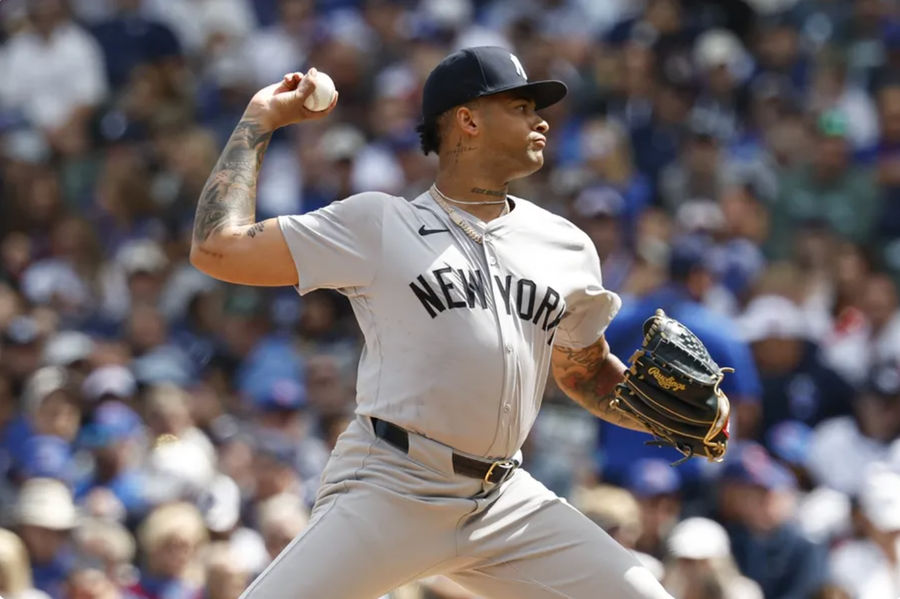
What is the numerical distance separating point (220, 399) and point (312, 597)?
5113 millimetres

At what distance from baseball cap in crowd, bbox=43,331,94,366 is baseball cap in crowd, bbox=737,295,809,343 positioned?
12.9 feet

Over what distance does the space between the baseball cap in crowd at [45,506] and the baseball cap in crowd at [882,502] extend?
12.6ft

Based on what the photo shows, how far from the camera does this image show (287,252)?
436 cm

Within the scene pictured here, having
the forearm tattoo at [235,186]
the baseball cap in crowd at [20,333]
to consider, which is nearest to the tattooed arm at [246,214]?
the forearm tattoo at [235,186]

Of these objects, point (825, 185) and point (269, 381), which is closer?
point (269, 381)

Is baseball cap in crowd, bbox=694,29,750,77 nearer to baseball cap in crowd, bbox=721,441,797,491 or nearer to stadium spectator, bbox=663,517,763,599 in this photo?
baseball cap in crowd, bbox=721,441,797,491

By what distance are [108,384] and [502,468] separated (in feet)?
15.4

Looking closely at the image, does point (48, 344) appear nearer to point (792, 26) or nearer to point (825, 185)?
point (825, 185)

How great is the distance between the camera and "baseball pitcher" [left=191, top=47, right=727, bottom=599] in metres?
4.34

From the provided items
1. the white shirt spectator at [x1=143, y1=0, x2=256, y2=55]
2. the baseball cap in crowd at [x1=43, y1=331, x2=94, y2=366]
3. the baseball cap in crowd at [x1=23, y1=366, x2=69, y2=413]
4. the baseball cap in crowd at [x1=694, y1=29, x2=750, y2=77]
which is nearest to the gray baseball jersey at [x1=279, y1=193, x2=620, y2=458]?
the baseball cap in crowd at [x1=23, y1=366, x2=69, y2=413]

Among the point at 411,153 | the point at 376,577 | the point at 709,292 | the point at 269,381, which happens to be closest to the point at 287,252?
the point at 376,577

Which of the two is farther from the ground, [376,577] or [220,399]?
[376,577]

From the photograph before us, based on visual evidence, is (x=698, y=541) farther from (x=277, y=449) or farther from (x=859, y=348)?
(x=859, y=348)

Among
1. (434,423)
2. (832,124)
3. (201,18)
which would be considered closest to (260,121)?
(434,423)
